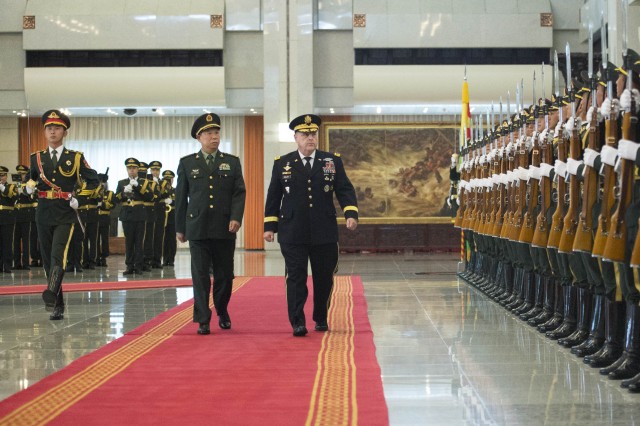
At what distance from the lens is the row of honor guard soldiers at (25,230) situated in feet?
50.1

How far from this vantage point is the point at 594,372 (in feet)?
16.9

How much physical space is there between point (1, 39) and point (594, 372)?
1871 cm

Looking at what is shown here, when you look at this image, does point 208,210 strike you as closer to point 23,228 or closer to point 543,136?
point 543,136

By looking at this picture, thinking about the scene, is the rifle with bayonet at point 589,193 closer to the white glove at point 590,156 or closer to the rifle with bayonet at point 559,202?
the white glove at point 590,156

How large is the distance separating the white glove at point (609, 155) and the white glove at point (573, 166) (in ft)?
2.24

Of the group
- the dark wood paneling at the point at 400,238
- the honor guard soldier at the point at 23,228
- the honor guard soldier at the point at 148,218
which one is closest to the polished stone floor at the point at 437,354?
the honor guard soldier at the point at 148,218

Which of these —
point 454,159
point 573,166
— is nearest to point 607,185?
point 573,166

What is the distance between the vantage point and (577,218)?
5.88m

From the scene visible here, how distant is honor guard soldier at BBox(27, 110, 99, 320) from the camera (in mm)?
7879

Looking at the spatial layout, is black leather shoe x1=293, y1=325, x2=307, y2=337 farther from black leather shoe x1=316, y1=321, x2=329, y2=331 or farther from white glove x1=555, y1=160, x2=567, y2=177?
white glove x1=555, y1=160, x2=567, y2=177

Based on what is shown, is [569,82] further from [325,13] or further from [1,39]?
[1,39]

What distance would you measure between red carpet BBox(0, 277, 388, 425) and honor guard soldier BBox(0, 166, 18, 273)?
8713mm

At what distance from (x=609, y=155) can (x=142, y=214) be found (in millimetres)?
10280

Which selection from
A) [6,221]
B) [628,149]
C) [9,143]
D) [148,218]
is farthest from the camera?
[9,143]
